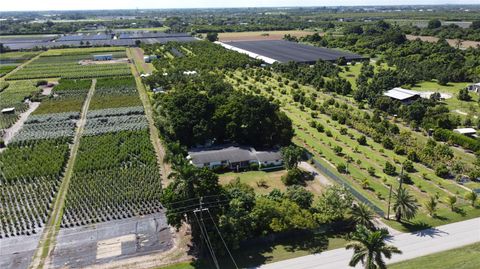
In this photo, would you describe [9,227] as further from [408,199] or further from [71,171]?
[408,199]

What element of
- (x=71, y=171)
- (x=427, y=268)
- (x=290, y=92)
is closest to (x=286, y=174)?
(x=427, y=268)

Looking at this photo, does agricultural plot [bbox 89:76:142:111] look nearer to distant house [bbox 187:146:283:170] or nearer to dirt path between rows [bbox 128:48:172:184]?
dirt path between rows [bbox 128:48:172:184]

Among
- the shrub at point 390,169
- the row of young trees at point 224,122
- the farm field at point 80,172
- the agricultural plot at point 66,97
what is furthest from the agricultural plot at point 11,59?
the shrub at point 390,169

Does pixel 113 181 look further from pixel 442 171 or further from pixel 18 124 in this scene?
pixel 442 171

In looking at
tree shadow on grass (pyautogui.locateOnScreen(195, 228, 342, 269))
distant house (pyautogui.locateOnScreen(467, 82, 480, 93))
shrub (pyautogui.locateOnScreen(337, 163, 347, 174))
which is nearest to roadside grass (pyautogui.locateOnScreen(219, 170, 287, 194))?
shrub (pyautogui.locateOnScreen(337, 163, 347, 174))

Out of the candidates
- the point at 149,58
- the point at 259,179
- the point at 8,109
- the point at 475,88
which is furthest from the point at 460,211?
the point at 149,58

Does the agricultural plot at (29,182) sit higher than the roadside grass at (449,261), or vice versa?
the agricultural plot at (29,182)

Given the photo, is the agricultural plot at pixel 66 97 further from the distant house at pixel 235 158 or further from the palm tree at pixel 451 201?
the palm tree at pixel 451 201
